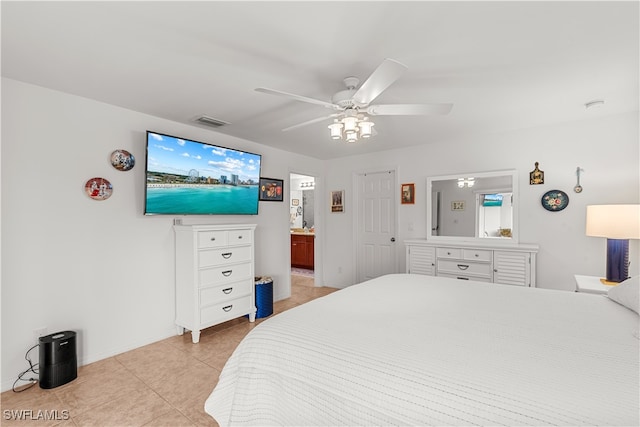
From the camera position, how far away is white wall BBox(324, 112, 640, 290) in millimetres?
2984

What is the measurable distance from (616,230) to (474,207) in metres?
1.42

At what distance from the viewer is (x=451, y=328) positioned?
4.58 ft

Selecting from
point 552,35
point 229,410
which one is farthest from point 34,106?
point 552,35

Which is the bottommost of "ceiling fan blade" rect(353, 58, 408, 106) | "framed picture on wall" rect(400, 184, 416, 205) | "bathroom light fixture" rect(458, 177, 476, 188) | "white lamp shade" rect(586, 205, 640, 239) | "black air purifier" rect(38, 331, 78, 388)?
"black air purifier" rect(38, 331, 78, 388)

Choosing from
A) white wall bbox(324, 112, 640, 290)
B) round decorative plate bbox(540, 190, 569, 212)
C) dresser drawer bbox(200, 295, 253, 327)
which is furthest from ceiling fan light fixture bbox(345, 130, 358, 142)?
round decorative plate bbox(540, 190, 569, 212)

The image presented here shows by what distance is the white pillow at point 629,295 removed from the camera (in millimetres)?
1629

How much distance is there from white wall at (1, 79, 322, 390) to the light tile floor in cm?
27

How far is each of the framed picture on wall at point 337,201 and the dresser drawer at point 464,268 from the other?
1.91 metres

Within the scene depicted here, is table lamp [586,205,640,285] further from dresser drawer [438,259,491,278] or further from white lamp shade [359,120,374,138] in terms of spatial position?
white lamp shade [359,120,374,138]

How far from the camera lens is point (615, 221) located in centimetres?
254

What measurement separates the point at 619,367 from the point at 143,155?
3.55 metres

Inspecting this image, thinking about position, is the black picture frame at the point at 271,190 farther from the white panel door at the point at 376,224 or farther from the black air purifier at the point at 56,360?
the black air purifier at the point at 56,360

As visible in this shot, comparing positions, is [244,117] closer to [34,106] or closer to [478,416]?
[34,106]

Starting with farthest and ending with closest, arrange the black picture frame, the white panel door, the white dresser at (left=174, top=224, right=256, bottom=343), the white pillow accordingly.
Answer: the white panel door < the black picture frame < the white dresser at (left=174, top=224, right=256, bottom=343) < the white pillow
